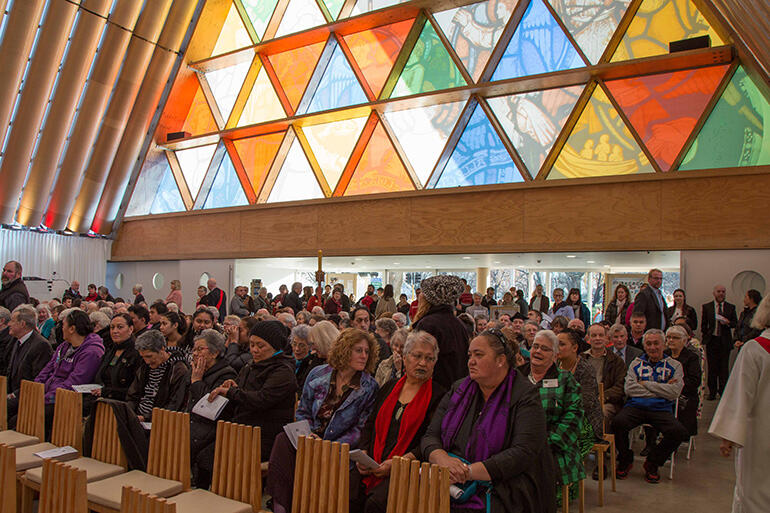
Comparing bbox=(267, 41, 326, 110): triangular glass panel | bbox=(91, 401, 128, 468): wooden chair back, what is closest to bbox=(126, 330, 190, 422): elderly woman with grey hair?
bbox=(91, 401, 128, 468): wooden chair back

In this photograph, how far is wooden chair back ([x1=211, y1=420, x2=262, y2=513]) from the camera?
282cm

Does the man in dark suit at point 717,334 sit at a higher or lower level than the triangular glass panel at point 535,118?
lower

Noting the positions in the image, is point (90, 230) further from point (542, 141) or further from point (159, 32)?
point (542, 141)

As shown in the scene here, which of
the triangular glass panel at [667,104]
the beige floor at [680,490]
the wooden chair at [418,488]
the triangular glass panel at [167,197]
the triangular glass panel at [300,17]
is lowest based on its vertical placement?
the beige floor at [680,490]

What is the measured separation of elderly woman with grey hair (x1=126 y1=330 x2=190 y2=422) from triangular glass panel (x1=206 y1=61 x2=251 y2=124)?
35.3ft

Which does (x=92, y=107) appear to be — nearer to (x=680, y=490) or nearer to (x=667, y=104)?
(x=667, y=104)

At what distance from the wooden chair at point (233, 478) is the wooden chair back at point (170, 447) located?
0.18 m

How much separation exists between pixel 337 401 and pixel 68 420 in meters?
1.77

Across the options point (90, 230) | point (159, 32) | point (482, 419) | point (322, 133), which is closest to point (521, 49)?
point (322, 133)

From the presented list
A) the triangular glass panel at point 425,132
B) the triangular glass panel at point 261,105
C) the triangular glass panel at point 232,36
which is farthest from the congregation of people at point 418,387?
the triangular glass panel at point 232,36

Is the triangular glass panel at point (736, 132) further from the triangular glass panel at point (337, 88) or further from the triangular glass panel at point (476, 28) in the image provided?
the triangular glass panel at point (337, 88)

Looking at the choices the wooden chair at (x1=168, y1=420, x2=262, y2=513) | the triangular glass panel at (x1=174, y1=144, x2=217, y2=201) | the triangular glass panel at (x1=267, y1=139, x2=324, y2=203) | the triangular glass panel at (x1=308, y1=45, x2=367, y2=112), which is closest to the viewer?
the wooden chair at (x1=168, y1=420, x2=262, y2=513)

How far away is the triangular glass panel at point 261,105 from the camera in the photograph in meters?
13.0

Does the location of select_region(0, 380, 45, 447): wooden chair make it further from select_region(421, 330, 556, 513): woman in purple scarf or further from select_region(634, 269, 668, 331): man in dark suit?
select_region(634, 269, 668, 331): man in dark suit
